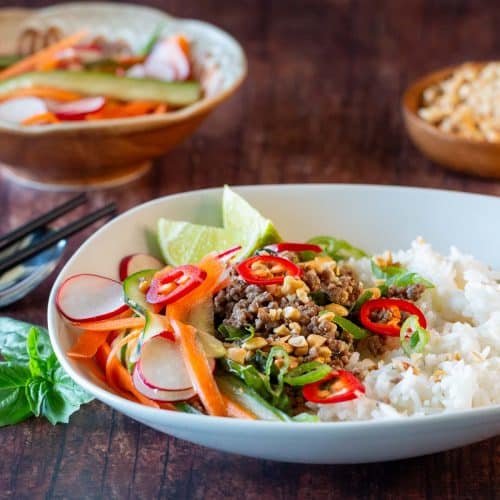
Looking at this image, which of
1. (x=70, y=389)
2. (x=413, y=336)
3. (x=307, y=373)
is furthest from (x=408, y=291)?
(x=70, y=389)

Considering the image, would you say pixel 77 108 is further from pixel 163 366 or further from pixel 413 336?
pixel 413 336

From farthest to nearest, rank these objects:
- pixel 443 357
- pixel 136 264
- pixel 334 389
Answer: pixel 136 264, pixel 443 357, pixel 334 389

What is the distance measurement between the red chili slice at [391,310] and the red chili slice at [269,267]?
7.0 inches

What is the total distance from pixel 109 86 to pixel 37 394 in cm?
162

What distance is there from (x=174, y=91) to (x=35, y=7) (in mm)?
2163

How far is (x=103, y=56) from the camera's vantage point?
3947 mm

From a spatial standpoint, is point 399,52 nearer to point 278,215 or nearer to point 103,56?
point 103,56

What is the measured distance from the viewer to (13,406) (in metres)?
2.22

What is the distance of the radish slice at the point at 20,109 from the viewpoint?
3.32 metres

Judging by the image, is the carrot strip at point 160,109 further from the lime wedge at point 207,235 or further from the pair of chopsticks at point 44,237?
the lime wedge at point 207,235

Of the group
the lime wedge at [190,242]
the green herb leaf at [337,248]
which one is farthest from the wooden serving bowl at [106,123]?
the green herb leaf at [337,248]

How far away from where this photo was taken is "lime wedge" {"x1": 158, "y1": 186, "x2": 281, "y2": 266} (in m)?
2.45

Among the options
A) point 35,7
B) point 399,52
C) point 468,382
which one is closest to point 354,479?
point 468,382

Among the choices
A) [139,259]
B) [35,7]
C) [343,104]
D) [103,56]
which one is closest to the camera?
[139,259]
